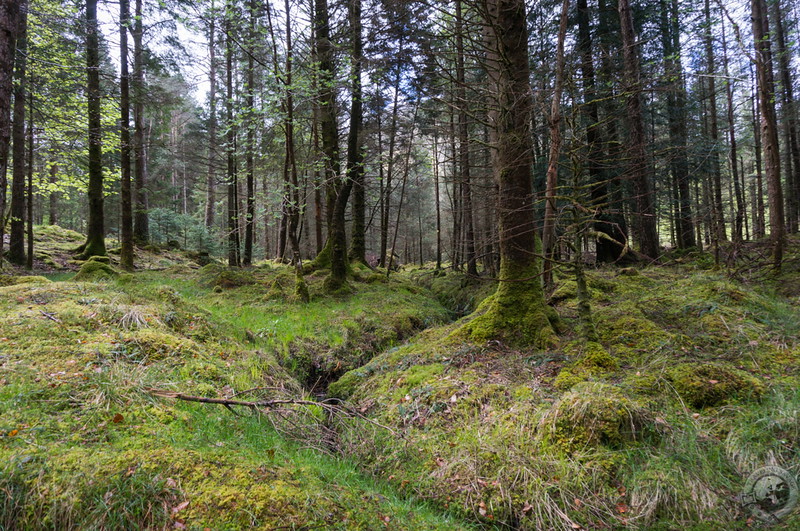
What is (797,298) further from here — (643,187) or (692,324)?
(643,187)

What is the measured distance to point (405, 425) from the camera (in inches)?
145

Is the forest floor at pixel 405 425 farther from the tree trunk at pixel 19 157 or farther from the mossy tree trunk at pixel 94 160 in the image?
the mossy tree trunk at pixel 94 160

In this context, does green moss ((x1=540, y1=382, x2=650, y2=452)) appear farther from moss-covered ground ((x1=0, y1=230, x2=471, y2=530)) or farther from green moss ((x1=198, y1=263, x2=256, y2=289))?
green moss ((x1=198, y1=263, x2=256, y2=289))

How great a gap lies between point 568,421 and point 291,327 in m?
5.26

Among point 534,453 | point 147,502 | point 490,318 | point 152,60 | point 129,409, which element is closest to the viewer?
point 147,502

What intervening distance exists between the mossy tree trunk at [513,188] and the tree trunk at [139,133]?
372 inches

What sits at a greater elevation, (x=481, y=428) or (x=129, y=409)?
(x=129, y=409)

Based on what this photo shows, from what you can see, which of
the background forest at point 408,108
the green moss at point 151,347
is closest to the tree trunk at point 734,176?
the background forest at point 408,108

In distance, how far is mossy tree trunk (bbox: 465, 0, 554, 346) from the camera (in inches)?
187

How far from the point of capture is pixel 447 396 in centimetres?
381

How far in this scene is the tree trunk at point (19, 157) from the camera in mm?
8609

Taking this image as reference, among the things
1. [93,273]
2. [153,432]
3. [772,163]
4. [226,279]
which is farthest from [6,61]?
[772,163]

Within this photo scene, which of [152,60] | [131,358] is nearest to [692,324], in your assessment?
[131,358]

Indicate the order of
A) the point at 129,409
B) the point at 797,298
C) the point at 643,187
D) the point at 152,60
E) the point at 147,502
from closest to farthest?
the point at 147,502 < the point at 129,409 < the point at 797,298 < the point at 643,187 < the point at 152,60
